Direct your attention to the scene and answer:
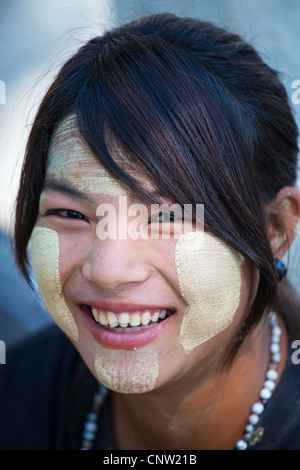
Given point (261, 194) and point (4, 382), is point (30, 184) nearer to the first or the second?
point (261, 194)

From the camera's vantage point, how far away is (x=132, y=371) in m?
1.29

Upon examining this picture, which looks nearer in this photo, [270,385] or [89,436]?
[270,385]

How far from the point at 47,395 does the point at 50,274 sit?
0.68 m

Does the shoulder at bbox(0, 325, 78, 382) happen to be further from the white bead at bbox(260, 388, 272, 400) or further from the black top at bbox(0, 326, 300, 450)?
the white bead at bbox(260, 388, 272, 400)

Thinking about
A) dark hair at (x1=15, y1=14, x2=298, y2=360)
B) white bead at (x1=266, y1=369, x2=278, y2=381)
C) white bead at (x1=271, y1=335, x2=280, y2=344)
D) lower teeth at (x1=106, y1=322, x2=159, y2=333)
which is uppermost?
dark hair at (x1=15, y1=14, x2=298, y2=360)

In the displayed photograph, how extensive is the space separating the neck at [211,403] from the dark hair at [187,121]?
13 cm

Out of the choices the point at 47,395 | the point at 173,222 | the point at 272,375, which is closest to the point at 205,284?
the point at 173,222

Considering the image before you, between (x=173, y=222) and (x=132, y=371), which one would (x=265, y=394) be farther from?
(x=173, y=222)

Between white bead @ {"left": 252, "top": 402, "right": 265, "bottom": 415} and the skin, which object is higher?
the skin

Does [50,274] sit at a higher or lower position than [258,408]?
higher

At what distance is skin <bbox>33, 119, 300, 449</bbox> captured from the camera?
1.23 m

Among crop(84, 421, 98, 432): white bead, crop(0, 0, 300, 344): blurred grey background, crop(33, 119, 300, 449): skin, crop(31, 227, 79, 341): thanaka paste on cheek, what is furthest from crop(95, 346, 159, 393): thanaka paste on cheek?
crop(0, 0, 300, 344): blurred grey background
